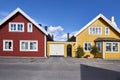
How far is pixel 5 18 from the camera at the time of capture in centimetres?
3762

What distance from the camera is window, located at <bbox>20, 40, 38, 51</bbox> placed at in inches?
1493

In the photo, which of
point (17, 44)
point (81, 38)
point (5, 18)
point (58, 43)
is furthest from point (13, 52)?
point (81, 38)

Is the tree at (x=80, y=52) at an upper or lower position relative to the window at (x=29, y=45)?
lower

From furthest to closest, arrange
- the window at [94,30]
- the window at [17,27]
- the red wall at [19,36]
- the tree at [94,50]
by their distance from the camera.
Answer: the window at [94,30], the tree at [94,50], the window at [17,27], the red wall at [19,36]

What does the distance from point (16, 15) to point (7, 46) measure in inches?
199

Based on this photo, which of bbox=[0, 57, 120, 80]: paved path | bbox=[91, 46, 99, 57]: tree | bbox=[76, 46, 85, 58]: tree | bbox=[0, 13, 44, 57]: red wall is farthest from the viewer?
bbox=[76, 46, 85, 58]: tree

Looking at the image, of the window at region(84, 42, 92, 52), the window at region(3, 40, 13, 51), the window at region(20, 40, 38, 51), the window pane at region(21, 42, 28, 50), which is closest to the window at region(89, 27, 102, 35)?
the window at region(84, 42, 92, 52)

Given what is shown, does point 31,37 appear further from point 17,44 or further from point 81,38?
point 81,38

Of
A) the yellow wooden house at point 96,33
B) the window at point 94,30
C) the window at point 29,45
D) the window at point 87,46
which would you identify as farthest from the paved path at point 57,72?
the window at point 94,30

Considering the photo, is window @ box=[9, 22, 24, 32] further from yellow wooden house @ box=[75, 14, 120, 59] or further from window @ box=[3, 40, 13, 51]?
yellow wooden house @ box=[75, 14, 120, 59]

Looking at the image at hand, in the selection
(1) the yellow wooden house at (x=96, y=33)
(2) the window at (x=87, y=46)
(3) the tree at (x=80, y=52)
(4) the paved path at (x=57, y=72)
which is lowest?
(4) the paved path at (x=57, y=72)

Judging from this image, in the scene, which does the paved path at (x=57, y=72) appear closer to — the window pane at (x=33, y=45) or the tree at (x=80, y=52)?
the window pane at (x=33, y=45)

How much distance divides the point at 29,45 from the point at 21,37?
5.85 feet

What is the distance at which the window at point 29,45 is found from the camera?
124 ft
